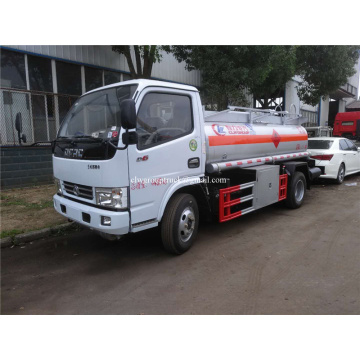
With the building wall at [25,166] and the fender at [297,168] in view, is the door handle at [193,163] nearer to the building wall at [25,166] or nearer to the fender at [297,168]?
the fender at [297,168]

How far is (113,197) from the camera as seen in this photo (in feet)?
11.6

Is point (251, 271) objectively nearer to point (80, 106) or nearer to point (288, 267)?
point (288, 267)

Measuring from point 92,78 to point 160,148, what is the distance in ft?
28.2

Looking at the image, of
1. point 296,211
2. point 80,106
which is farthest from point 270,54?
point 80,106

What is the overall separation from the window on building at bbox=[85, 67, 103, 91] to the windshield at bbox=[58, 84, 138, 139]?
7226 millimetres

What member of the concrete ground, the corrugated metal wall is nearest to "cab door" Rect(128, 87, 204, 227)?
the concrete ground

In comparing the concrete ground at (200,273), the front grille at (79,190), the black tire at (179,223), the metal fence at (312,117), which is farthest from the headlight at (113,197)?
the metal fence at (312,117)

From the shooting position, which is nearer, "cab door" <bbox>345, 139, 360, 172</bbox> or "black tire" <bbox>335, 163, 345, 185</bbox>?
"black tire" <bbox>335, 163, 345, 185</bbox>

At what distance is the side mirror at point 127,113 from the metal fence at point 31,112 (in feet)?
21.0

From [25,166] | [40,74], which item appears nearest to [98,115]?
[25,166]

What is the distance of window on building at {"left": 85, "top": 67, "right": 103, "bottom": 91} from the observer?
11.0m

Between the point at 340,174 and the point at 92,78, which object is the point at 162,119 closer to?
the point at 340,174

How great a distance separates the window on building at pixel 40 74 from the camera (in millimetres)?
9516

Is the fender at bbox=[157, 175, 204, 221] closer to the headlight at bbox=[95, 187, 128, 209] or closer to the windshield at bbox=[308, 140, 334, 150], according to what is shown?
the headlight at bbox=[95, 187, 128, 209]
